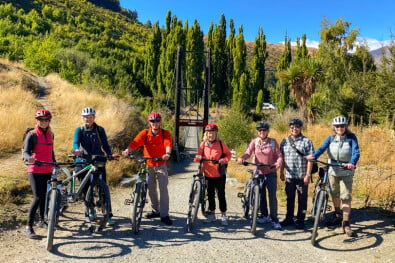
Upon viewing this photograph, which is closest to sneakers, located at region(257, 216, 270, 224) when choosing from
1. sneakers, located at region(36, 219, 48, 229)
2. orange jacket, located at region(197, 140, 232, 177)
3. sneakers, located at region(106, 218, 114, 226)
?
orange jacket, located at region(197, 140, 232, 177)

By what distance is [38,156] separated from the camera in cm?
457

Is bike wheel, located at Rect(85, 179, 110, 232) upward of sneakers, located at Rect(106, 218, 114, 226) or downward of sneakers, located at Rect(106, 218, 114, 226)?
upward

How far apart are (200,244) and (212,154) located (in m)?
1.37

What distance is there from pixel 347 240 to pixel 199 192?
87.0 inches

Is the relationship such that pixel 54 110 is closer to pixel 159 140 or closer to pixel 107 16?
pixel 159 140

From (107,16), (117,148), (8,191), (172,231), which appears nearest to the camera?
(172,231)

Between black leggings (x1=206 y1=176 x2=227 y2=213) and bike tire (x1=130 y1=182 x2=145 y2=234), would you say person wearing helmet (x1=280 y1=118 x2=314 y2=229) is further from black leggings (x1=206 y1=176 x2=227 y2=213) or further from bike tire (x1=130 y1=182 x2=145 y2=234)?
bike tire (x1=130 y1=182 x2=145 y2=234)

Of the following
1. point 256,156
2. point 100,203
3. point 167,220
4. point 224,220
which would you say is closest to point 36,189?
point 100,203

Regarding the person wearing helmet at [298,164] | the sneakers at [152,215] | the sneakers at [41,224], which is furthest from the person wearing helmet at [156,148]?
the person wearing helmet at [298,164]

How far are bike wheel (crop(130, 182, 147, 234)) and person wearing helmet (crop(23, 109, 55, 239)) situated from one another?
122cm

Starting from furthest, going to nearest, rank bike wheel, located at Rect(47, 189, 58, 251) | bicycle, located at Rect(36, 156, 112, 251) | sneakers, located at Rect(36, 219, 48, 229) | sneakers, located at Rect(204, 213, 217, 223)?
sneakers, located at Rect(204, 213, 217, 223)
sneakers, located at Rect(36, 219, 48, 229)
bicycle, located at Rect(36, 156, 112, 251)
bike wheel, located at Rect(47, 189, 58, 251)

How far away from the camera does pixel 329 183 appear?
5023mm

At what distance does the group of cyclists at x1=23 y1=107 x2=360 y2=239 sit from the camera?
15.6 ft

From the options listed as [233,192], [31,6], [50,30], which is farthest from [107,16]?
[233,192]
